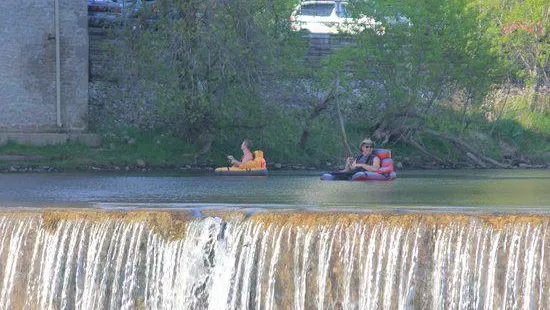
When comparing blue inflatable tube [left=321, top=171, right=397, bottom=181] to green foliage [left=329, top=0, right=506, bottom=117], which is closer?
blue inflatable tube [left=321, top=171, right=397, bottom=181]

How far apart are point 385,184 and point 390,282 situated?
12674 millimetres

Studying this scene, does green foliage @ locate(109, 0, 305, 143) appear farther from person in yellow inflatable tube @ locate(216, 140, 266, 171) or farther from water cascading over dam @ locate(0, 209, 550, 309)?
water cascading over dam @ locate(0, 209, 550, 309)

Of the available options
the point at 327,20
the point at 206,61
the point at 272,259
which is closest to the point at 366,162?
the point at 206,61

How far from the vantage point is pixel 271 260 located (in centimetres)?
1636

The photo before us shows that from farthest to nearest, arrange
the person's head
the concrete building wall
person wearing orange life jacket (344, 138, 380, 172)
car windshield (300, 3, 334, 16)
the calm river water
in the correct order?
car windshield (300, 3, 334, 16) → the concrete building wall → the person's head → person wearing orange life jacket (344, 138, 380, 172) → the calm river water

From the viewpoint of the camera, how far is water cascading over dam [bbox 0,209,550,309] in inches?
616

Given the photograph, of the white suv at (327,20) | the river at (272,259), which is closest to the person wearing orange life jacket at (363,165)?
the white suv at (327,20)

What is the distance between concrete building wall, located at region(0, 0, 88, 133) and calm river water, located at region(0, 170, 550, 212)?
3.69 meters

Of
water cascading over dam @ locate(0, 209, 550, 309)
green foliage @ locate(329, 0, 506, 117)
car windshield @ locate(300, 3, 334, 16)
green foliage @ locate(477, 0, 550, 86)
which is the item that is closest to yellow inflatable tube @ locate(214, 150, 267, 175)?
green foliage @ locate(329, 0, 506, 117)

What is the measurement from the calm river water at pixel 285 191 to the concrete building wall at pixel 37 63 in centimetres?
369

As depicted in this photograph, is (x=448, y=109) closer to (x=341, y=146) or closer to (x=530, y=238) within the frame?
(x=341, y=146)

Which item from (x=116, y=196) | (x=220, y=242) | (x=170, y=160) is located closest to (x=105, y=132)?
(x=170, y=160)

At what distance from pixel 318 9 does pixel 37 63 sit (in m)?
16.1

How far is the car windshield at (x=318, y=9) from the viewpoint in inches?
1945
